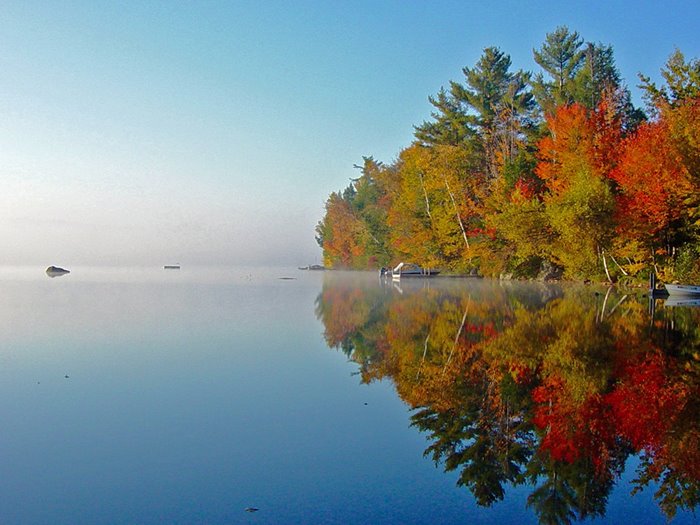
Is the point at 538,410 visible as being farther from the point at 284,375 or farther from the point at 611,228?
the point at 611,228

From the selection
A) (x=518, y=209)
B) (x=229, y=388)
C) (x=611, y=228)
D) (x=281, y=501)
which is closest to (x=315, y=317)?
(x=229, y=388)

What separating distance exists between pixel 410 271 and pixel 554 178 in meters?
17.1

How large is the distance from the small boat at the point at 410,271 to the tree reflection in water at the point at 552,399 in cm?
3168

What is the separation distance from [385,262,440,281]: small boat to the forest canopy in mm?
915

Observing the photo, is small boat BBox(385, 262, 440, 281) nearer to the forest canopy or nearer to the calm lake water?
the forest canopy

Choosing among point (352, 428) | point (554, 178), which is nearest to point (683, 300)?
point (554, 178)

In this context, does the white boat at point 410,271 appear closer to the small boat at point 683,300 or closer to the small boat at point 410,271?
the small boat at point 410,271

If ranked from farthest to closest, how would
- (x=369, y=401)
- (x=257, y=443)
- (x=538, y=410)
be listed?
(x=369, y=401), (x=538, y=410), (x=257, y=443)

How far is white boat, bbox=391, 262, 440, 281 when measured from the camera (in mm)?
45581

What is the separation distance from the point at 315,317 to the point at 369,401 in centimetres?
963

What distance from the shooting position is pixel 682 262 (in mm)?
23734

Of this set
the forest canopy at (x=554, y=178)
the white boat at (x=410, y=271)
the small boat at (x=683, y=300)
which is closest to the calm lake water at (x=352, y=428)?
the small boat at (x=683, y=300)

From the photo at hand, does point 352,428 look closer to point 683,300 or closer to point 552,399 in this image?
point 552,399

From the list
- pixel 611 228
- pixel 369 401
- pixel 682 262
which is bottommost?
pixel 369 401
